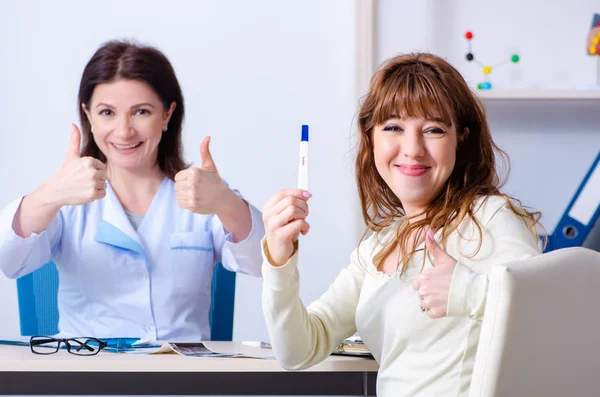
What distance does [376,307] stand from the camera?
1.31 m

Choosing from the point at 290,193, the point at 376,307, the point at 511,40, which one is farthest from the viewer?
the point at 511,40

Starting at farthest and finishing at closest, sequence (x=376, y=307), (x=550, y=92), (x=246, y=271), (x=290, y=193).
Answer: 1. (x=550, y=92)
2. (x=246, y=271)
3. (x=376, y=307)
4. (x=290, y=193)

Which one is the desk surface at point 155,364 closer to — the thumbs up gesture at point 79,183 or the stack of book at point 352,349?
the stack of book at point 352,349

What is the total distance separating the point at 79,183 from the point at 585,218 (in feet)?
3.91

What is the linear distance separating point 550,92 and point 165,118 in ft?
4.03

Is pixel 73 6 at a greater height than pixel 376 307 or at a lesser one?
greater

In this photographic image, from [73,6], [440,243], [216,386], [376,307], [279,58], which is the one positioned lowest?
[216,386]

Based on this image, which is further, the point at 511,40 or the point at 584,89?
the point at 511,40

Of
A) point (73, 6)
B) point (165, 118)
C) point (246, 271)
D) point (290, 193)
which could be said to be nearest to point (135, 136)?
point (165, 118)

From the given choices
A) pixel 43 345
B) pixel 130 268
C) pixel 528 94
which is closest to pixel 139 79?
pixel 130 268

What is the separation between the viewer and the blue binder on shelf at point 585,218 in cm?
202

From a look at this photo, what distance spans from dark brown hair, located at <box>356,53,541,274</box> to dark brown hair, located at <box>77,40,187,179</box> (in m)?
0.83

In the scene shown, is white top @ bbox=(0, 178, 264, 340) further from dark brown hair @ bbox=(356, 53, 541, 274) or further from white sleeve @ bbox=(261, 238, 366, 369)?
dark brown hair @ bbox=(356, 53, 541, 274)

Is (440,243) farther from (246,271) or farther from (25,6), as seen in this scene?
(25,6)
